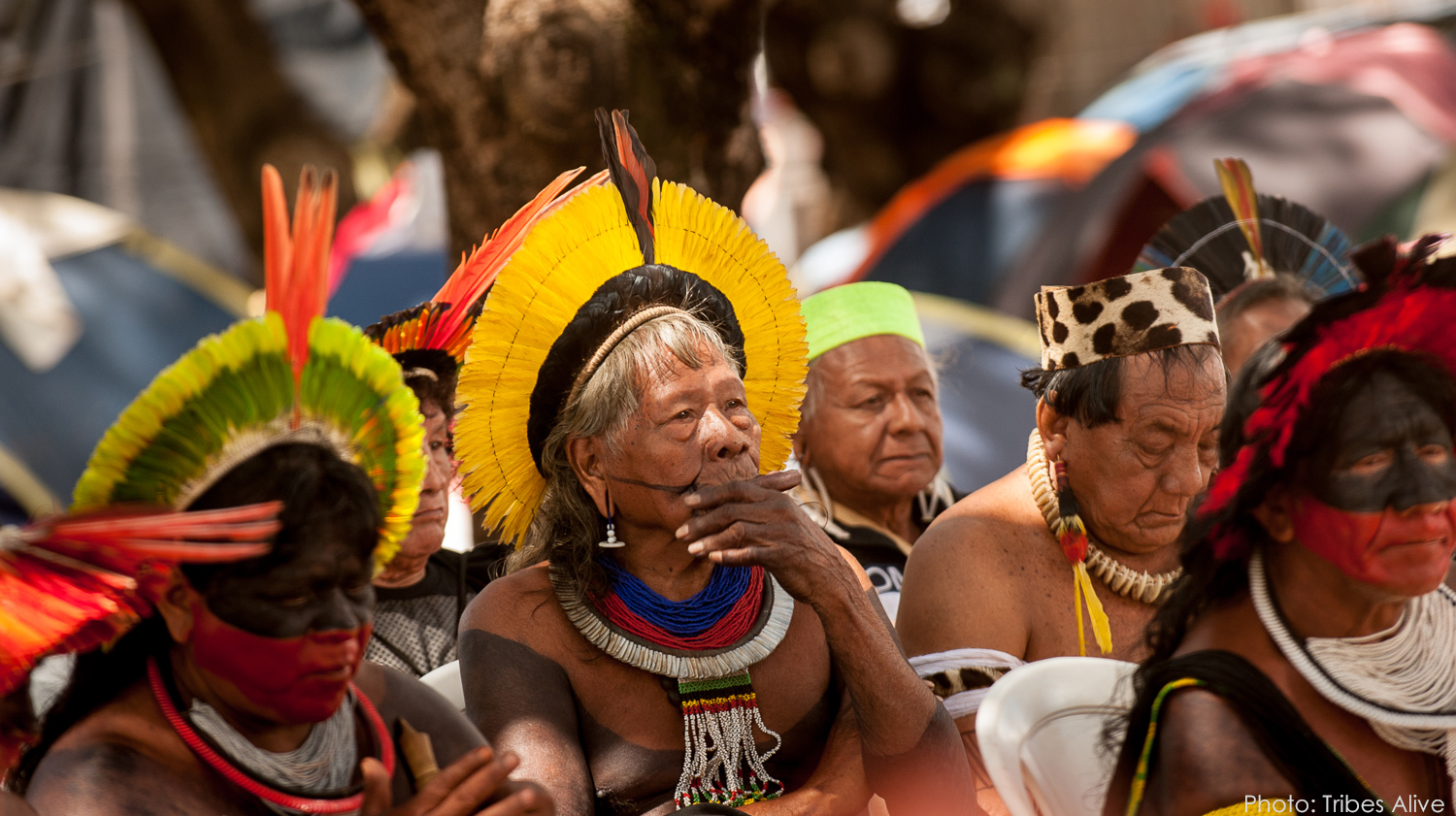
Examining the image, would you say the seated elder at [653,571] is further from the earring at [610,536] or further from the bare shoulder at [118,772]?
the bare shoulder at [118,772]

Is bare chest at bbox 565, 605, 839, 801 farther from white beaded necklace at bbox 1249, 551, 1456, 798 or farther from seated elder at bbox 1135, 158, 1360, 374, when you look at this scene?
seated elder at bbox 1135, 158, 1360, 374

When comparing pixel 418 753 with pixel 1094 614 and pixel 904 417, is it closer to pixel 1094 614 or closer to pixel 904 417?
pixel 1094 614

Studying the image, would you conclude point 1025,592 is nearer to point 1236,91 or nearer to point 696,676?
point 696,676

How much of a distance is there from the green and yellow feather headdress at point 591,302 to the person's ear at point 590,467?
7 centimetres

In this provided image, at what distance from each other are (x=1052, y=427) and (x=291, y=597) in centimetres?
194

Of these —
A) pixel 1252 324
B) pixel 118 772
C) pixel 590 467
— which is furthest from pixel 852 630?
pixel 1252 324

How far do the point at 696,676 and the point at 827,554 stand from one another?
14.1 inches

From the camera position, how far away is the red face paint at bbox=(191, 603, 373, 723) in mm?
2018

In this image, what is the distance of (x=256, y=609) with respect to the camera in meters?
2.01

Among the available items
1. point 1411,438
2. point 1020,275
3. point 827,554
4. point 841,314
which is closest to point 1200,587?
point 1411,438

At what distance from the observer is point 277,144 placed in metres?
9.86

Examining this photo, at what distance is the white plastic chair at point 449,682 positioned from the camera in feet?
9.76

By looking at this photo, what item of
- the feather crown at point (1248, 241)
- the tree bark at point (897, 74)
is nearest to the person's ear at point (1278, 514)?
the feather crown at point (1248, 241)

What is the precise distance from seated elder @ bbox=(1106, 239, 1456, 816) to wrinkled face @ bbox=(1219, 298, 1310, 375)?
186cm
